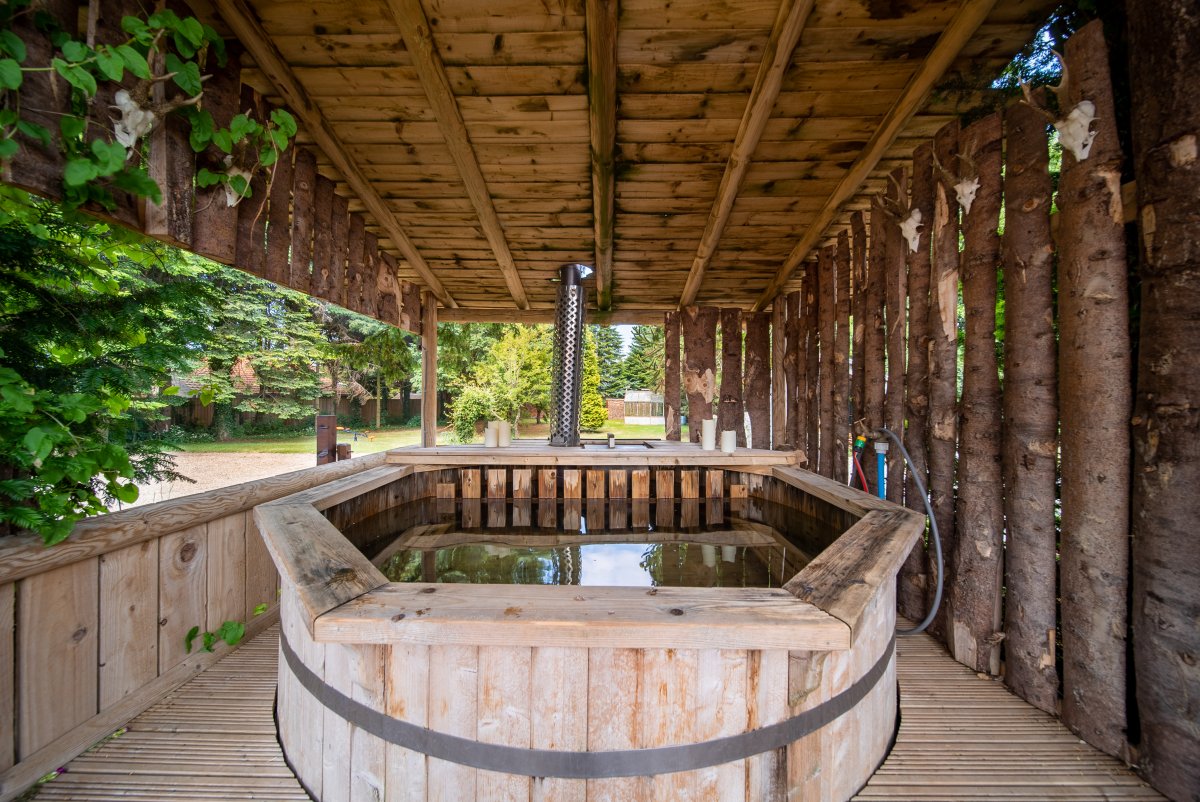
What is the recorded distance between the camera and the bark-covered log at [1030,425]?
2031 mm

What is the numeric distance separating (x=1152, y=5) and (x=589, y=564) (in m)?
3.15

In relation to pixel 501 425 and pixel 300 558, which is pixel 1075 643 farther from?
pixel 501 425

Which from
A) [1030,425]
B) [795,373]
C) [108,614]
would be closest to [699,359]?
[795,373]

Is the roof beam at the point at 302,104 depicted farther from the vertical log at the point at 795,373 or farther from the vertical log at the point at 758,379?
the vertical log at the point at 758,379

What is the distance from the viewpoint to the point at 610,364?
27.8m

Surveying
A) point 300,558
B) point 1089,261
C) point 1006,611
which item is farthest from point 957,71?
point 300,558

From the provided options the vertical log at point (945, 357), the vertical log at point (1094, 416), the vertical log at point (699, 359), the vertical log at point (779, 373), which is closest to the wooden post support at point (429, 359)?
the vertical log at point (699, 359)

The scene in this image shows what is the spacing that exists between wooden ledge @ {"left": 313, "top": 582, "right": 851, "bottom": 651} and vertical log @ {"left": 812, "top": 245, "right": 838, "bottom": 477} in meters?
3.22

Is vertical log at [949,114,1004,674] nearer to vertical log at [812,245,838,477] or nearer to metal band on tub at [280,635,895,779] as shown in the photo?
metal band on tub at [280,635,895,779]

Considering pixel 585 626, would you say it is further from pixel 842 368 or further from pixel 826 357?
pixel 826 357

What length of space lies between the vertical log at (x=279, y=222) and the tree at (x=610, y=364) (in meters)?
22.0

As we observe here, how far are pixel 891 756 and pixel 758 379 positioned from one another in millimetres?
4659

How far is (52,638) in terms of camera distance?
164 cm

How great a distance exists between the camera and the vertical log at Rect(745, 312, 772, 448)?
599 centimetres
